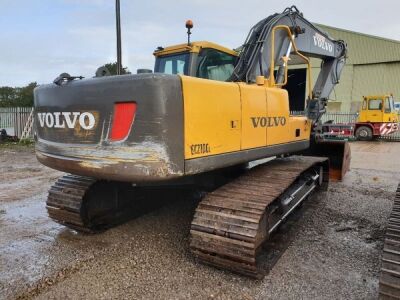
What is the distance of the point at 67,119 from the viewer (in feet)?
10.6

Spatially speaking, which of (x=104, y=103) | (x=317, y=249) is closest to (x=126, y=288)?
(x=104, y=103)

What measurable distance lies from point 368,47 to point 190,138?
2205 centimetres

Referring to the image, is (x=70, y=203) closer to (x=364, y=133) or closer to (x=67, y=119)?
(x=67, y=119)

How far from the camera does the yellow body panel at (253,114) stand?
3574 mm

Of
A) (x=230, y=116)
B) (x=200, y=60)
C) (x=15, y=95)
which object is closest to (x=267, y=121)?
(x=230, y=116)

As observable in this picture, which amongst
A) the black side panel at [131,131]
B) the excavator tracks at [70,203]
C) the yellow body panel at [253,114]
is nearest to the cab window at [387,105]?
the yellow body panel at [253,114]

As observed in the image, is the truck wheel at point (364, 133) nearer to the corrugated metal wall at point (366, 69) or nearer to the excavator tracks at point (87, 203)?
the corrugated metal wall at point (366, 69)

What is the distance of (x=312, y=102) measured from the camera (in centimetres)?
604

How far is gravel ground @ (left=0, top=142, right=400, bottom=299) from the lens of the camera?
9.97 ft

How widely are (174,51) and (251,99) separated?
1299mm

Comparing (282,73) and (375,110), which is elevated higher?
(282,73)

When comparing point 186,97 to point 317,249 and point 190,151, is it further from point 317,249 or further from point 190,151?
point 317,249

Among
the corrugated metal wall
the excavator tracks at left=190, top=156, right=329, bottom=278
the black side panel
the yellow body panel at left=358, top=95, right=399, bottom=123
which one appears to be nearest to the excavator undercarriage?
the excavator tracks at left=190, top=156, right=329, bottom=278

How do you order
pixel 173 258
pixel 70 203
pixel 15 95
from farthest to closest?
pixel 15 95
pixel 70 203
pixel 173 258
